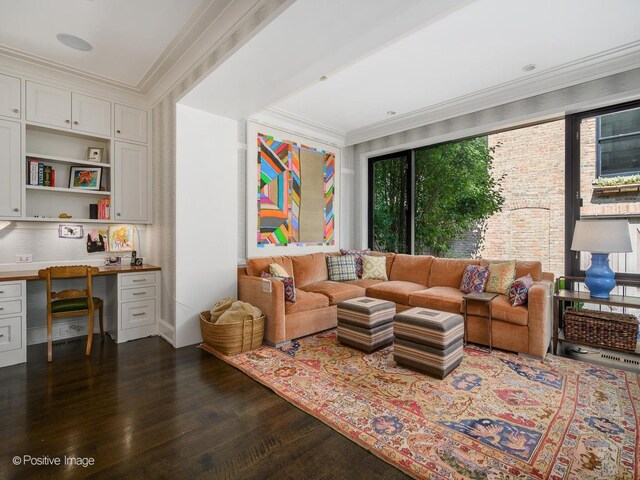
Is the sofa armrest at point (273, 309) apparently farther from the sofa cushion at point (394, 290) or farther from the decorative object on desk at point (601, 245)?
the decorative object on desk at point (601, 245)

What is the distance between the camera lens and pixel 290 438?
74.8 inches

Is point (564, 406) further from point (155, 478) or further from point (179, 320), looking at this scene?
point (179, 320)

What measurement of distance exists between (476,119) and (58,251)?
5.31m

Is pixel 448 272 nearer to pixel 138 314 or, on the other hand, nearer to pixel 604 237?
pixel 604 237

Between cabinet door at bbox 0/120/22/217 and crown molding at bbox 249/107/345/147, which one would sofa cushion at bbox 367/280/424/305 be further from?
cabinet door at bbox 0/120/22/217

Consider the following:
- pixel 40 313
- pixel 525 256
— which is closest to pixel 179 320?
pixel 40 313

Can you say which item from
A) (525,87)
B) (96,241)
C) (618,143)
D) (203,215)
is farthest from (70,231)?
(618,143)

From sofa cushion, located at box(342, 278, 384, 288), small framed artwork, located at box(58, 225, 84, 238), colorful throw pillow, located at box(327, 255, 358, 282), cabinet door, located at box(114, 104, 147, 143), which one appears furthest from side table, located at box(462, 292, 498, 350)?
small framed artwork, located at box(58, 225, 84, 238)

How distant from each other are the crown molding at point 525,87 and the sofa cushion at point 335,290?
2.53m

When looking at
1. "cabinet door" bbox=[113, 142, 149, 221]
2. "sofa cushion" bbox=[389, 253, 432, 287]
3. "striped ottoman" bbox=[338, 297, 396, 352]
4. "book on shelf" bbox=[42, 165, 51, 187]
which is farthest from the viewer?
"sofa cushion" bbox=[389, 253, 432, 287]

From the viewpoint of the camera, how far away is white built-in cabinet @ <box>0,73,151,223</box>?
314 centimetres

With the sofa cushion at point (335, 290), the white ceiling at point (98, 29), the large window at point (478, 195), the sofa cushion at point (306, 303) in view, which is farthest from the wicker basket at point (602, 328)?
the white ceiling at point (98, 29)

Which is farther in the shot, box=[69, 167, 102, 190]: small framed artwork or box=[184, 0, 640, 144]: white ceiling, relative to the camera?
box=[69, 167, 102, 190]: small framed artwork

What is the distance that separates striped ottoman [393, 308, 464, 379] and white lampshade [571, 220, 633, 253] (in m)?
1.47
